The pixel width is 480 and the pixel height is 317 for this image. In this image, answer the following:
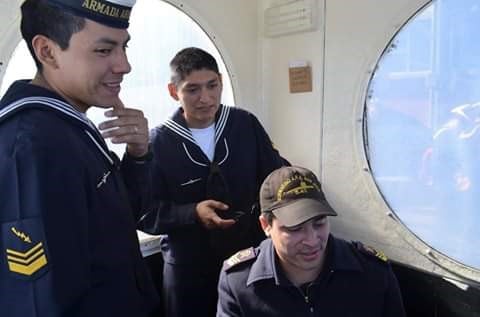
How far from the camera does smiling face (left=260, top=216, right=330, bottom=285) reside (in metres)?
1.37

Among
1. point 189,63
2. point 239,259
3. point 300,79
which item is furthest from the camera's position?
point 300,79

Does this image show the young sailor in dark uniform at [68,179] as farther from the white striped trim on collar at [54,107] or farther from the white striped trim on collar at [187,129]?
the white striped trim on collar at [187,129]

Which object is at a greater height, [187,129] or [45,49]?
[45,49]

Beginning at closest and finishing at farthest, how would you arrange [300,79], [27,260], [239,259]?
[27,260], [239,259], [300,79]

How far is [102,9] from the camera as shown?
90 centimetres

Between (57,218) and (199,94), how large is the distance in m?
1.14

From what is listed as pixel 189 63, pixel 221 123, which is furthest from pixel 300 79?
pixel 189 63

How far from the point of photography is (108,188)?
95 centimetres

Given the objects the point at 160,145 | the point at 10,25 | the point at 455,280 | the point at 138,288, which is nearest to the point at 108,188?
the point at 138,288

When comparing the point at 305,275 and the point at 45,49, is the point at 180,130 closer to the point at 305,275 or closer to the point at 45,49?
the point at 305,275

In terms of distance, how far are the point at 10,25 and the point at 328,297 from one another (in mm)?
1477

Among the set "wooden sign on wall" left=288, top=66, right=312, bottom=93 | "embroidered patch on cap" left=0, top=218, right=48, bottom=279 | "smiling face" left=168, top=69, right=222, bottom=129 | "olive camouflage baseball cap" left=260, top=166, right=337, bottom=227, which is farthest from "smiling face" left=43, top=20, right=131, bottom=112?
"wooden sign on wall" left=288, top=66, right=312, bottom=93

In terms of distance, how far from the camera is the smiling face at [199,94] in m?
1.85

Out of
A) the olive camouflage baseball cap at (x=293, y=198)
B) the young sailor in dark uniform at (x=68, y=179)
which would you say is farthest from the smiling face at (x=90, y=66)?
the olive camouflage baseball cap at (x=293, y=198)
